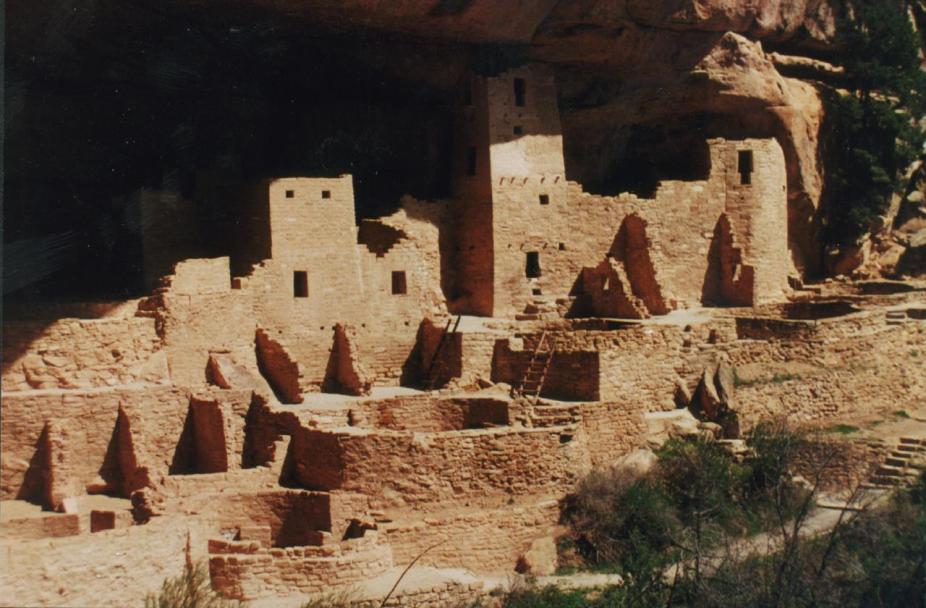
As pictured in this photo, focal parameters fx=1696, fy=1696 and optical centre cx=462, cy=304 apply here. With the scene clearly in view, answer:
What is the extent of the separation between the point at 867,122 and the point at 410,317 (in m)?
11.6

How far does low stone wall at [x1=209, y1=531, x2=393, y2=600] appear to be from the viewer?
19.7m

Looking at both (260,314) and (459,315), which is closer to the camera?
(260,314)

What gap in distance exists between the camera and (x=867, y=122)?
33344 mm

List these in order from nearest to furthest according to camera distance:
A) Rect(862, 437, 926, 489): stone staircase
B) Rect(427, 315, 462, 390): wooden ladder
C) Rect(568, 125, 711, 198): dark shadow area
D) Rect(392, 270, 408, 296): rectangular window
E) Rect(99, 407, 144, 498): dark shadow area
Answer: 1. Rect(99, 407, 144, 498): dark shadow area
2. Rect(862, 437, 926, 489): stone staircase
3. Rect(427, 315, 462, 390): wooden ladder
4. Rect(392, 270, 408, 296): rectangular window
5. Rect(568, 125, 711, 198): dark shadow area

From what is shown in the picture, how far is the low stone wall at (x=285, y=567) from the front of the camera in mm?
19688

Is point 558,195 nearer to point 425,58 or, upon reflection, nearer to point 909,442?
point 425,58

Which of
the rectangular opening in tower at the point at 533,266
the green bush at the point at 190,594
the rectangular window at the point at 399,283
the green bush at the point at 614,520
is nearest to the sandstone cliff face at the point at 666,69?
the rectangular opening in tower at the point at 533,266

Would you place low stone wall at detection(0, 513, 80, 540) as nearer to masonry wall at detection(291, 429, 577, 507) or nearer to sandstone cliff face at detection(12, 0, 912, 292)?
masonry wall at detection(291, 429, 577, 507)

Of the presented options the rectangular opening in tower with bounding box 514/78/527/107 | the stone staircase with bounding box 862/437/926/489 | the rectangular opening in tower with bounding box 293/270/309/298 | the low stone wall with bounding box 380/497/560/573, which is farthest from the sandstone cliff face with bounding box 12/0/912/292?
the stone staircase with bounding box 862/437/926/489

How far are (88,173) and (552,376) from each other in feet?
27.0

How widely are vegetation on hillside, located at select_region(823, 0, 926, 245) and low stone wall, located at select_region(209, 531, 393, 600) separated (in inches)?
648

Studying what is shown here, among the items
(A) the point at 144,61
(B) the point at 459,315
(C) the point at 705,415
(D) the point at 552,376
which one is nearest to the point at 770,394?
(C) the point at 705,415

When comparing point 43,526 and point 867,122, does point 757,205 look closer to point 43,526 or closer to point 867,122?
point 867,122

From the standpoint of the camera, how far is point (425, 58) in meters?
27.9
